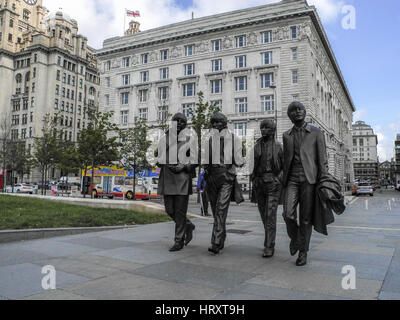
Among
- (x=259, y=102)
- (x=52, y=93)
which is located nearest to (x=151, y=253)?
(x=259, y=102)

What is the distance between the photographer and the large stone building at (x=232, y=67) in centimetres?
4638

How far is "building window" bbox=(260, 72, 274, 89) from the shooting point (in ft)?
158

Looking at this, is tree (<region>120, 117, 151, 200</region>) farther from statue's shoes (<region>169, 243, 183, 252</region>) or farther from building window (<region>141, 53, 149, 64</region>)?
building window (<region>141, 53, 149, 64</region>)

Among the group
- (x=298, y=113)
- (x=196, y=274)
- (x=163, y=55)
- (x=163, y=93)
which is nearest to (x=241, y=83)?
(x=163, y=93)

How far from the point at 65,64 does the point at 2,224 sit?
266 feet

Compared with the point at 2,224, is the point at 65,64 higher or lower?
higher

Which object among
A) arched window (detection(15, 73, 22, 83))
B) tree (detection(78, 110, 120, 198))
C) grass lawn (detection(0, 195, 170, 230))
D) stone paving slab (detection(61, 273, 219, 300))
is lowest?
stone paving slab (detection(61, 273, 219, 300))

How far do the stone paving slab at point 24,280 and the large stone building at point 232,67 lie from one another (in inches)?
1470

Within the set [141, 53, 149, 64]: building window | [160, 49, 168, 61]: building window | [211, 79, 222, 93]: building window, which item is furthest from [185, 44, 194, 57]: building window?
[141, 53, 149, 64]: building window

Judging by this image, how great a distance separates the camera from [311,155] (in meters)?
4.77

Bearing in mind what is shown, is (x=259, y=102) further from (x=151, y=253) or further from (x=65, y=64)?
(x=65, y=64)

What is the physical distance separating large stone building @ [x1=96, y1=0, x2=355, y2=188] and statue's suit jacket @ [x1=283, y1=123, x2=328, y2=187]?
36865 mm

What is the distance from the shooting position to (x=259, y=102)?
4859 centimetres

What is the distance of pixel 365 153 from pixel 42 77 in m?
165
